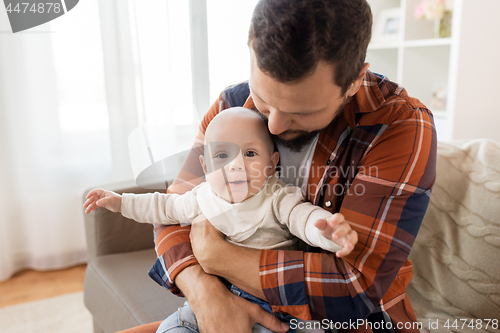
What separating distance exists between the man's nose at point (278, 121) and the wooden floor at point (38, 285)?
1.79 metres

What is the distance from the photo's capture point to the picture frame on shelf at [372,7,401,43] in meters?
2.47

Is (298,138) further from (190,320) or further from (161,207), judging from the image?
(190,320)

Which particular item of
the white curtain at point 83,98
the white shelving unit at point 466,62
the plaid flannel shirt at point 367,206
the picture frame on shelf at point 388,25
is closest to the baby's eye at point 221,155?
the plaid flannel shirt at point 367,206

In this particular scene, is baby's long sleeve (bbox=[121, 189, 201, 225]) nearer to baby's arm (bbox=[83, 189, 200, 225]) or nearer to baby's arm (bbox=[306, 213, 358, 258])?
baby's arm (bbox=[83, 189, 200, 225])

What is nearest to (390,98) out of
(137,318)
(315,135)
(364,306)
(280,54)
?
(315,135)

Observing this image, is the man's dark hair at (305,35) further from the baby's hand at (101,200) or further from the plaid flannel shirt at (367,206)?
the baby's hand at (101,200)

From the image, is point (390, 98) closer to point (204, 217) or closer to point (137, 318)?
point (204, 217)

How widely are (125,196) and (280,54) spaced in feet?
1.70

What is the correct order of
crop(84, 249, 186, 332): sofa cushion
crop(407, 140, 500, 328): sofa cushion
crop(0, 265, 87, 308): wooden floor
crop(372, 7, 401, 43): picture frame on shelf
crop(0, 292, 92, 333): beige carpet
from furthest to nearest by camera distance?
crop(372, 7, 401, 43): picture frame on shelf, crop(0, 265, 87, 308): wooden floor, crop(0, 292, 92, 333): beige carpet, crop(84, 249, 186, 332): sofa cushion, crop(407, 140, 500, 328): sofa cushion

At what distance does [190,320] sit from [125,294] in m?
0.54

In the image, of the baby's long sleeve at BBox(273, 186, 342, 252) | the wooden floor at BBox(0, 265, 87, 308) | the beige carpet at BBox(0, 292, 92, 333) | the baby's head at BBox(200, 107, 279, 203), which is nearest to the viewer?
the baby's long sleeve at BBox(273, 186, 342, 252)

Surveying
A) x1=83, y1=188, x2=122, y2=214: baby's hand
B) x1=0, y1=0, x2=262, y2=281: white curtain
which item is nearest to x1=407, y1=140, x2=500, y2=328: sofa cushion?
x1=83, y1=188, x2=122, y2=214: baby's hand

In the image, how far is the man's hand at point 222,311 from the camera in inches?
34.1

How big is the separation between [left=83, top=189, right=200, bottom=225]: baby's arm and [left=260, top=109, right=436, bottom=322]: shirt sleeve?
0.83 feet
